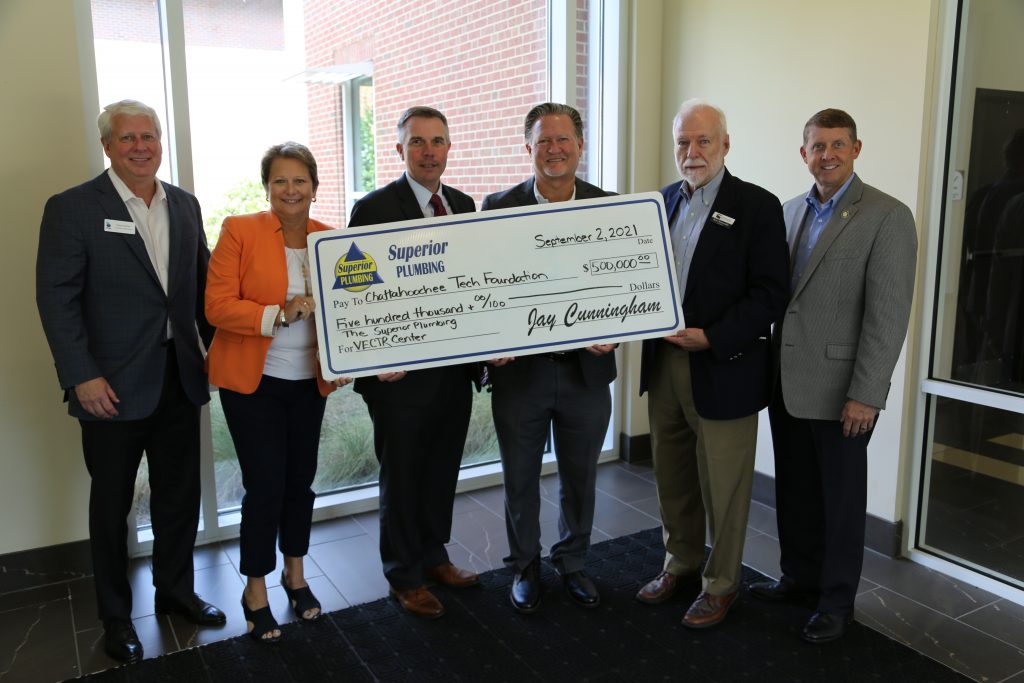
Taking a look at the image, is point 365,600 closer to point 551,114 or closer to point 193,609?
point 193,609

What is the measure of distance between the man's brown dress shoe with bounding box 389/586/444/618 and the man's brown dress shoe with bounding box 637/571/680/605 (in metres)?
0.74

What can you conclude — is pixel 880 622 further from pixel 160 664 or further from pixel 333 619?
pixel 160 664

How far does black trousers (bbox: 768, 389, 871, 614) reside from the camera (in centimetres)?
261

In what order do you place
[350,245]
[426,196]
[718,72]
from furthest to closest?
[718,72] < [426,196] < [350,245]

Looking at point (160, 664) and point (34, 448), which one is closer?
point (160, 664)

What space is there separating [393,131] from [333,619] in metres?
2.19

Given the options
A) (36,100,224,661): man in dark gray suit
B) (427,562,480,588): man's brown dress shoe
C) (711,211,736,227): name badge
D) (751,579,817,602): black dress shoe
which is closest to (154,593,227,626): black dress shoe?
(36,100,224,661): man in dark gray suit

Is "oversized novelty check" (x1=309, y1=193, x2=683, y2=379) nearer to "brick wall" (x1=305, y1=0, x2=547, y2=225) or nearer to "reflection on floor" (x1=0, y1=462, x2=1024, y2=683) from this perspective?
"reflection on floor" (x1=0, y1=462, x2=1024, y2=683)

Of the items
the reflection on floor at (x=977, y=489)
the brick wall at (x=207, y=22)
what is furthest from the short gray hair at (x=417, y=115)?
the reflection on floor at (x=977, y=489)

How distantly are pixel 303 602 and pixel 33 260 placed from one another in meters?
1.62

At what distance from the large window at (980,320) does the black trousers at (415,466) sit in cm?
194

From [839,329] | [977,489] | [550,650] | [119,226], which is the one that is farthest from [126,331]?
[977,489]

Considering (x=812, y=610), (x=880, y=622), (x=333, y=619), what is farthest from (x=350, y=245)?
(x=880, y=622)

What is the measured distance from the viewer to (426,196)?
8.95 feet
